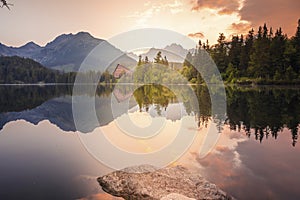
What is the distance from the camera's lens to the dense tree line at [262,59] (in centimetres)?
7506

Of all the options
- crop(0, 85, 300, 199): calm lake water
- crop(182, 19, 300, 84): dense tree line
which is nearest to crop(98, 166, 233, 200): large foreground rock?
crop(0, 85, 300, 199): calm lake water

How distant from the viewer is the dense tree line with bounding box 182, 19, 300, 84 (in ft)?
246

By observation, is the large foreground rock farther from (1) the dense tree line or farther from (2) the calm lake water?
(1) the dense tree line

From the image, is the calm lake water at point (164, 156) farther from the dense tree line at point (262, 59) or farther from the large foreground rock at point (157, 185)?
the dense tree line at point (262, 59)

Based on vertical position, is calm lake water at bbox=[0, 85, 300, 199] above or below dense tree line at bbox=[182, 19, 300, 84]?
below

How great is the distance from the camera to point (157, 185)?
9406 mm

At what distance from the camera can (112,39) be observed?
46.0 ft

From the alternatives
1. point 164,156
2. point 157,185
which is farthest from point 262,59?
point 157,185

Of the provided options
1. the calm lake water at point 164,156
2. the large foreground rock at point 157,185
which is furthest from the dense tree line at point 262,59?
the large foreground rock at point 157,185

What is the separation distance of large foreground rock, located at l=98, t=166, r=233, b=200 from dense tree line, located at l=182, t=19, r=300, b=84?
7136 centimetres

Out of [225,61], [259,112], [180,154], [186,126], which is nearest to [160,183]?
[180,154]

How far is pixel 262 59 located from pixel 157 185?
77.6 metres

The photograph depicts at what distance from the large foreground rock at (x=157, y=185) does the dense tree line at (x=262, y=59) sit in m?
71.4

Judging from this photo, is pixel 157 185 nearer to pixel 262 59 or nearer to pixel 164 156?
pixel 164 156
